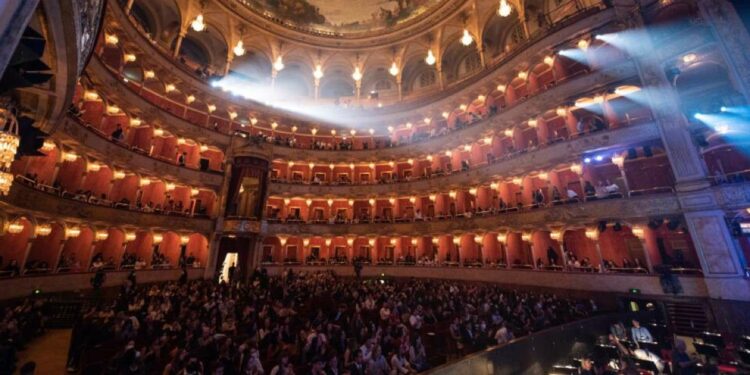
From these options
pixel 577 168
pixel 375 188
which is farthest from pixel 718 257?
pixel 375 188

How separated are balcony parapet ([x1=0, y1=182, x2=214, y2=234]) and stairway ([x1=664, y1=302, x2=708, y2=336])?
26988 mm

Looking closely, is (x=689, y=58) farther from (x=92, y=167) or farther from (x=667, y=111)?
(x=92, y=167)

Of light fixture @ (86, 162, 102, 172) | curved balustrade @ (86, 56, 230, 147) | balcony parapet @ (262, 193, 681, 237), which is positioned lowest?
balcony parapet @ (262, 193, 681, 237)

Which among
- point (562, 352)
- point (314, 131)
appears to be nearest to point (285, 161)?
point (314, 131)

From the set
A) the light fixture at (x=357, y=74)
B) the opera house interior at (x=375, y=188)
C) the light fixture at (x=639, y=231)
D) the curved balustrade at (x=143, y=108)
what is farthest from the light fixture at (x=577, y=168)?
the curved balustrade at (x=143, y=108)

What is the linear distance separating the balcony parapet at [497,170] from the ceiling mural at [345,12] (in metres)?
16.2

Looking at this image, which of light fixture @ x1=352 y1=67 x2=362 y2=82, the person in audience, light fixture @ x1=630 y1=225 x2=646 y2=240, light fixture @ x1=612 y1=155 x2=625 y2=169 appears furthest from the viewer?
light fixture @ x1=352 y1=67 x2=362 y2=82

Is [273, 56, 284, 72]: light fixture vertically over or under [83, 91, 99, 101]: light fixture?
over

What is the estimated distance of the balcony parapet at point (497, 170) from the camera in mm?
14656

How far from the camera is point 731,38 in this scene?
12305mm

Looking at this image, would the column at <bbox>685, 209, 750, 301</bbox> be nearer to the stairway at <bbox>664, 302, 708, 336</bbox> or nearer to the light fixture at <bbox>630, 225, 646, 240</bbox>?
the stairway at <bbox>664, 302, 708, 336</bbox>

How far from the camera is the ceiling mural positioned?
27.8m

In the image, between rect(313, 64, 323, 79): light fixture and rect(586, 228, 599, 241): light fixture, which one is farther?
rect(313, 64, 323, 79): light fixture

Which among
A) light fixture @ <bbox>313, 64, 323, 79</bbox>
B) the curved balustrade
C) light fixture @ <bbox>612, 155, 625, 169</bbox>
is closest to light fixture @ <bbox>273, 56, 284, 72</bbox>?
light fixture @ <bbox>313, 64, 323, 79</bbox>
